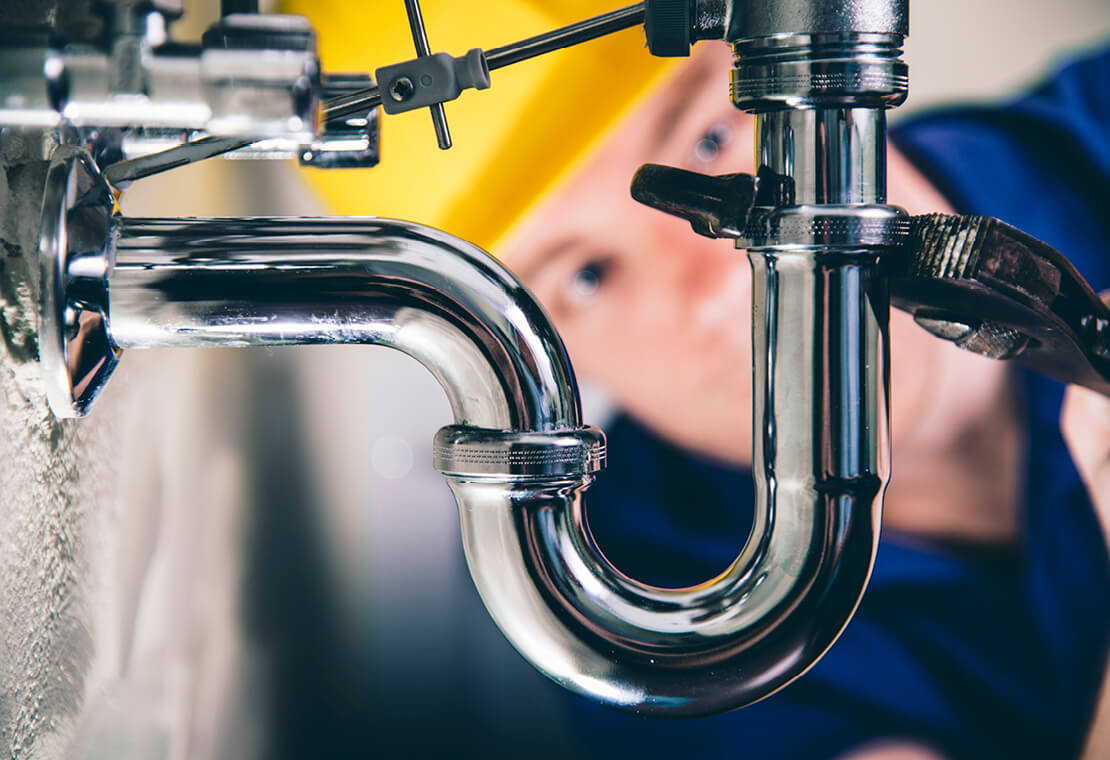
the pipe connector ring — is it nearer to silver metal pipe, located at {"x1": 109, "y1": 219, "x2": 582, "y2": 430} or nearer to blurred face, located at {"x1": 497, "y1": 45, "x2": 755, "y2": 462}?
silver metal pipe, located at {"x1": 109, "y1": 219, "x2": 582, "y2": 430}

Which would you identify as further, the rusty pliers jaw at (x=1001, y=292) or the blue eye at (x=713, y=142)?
the blue eye at (x=713, y=142)

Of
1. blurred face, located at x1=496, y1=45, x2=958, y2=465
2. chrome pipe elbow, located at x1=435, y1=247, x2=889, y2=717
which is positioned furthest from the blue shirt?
chrome pipe elbow, located at x1=435, y1=247, x2=889, y2=717

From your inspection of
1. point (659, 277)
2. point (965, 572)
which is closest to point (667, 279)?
point (659, 277)

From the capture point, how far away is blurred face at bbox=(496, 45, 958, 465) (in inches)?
31.2

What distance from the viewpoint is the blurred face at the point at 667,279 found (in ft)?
2.60

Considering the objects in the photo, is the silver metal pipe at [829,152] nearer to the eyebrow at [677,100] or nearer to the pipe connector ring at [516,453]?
the pipe connector ring at [516,453]

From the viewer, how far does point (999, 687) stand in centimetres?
81

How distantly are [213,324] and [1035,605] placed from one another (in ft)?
2.55

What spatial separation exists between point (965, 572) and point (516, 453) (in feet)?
2.11

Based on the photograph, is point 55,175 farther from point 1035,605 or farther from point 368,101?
point 1035,605

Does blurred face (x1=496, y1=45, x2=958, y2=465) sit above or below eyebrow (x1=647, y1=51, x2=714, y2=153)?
below

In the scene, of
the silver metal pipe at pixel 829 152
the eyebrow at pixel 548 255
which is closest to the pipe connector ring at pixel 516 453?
the silver metal pipe at pixel 829 152

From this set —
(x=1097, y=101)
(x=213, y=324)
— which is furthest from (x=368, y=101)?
(x=1097, y=101)

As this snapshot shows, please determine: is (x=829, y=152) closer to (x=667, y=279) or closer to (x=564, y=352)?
(x=564, y=352)
